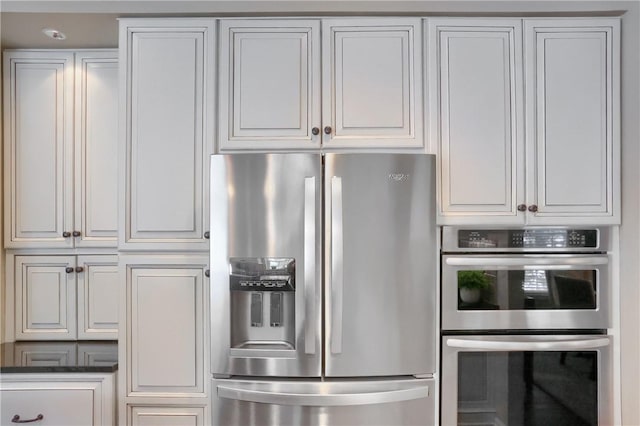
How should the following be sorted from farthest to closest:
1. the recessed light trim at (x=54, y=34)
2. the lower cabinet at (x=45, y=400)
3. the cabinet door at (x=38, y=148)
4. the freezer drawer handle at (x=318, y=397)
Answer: the cabinet door at (x=38, y=148) < the recessed light trim at (x=54, y=34) < the lower cabinet at (x=45, y=400) < the freezer drawer handle at (x=318, y=397)

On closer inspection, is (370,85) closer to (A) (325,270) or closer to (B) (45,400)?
(A) (325,270)

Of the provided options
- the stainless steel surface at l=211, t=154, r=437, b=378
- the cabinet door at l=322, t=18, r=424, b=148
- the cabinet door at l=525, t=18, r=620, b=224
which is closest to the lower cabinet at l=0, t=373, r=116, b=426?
the stainless steel surface at l=211, t=154, r=437, b=378

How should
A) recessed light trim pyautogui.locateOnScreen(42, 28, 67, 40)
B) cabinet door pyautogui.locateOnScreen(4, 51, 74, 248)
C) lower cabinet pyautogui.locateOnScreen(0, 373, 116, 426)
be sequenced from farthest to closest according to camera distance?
cabinet door pyautogui.locateOnScreen(4, 51, 74, 248), recessed light trim pyautogui.locateOnScreen(42, 28, 67, 40), lower cabinet pyautogui.locateOnScreen(0, 373, 116, 426)

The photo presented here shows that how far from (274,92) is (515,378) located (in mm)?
1576

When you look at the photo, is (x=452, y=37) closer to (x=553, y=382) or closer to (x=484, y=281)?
(x=484, y=281)

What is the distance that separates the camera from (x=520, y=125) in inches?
80.4

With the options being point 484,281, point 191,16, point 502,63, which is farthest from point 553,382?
point 191,16

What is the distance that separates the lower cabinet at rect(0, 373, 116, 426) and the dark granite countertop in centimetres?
3

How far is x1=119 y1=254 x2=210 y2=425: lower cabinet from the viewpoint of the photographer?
2.04m

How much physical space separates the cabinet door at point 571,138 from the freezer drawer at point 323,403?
92 centimetres

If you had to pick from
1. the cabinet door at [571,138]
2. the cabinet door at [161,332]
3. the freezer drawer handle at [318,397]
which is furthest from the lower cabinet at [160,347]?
the cabinet door at [571,138]

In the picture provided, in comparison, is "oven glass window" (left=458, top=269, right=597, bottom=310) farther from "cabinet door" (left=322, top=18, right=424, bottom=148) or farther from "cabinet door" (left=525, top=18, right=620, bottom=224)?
"cabinet door" (left=322, top=18, right=424, bottom=148)

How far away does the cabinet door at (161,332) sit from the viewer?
2.04 m

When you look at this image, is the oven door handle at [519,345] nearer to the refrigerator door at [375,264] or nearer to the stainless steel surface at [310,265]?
the refrigerator door at [375,264]
